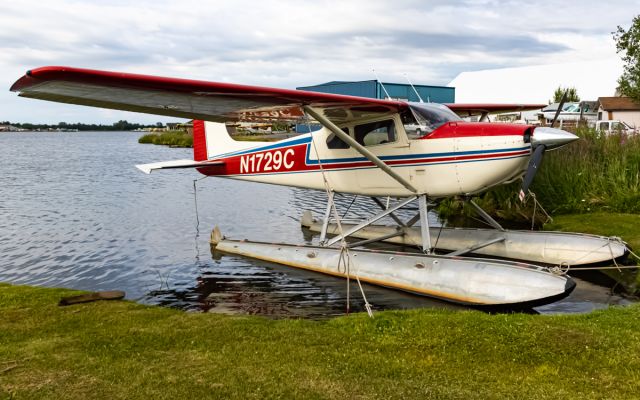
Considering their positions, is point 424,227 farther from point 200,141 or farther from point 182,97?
point 200,141

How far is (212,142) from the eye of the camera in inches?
499

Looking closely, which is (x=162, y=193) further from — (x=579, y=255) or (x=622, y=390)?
(x=622, y=390)

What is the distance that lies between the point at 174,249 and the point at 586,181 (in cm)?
1008

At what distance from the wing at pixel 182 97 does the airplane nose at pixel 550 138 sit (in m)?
2.14

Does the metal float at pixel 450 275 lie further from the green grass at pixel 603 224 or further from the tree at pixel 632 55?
the tree at pixel 632 55

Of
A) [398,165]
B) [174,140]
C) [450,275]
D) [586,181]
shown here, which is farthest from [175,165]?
[174,140]

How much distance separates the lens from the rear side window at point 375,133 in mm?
9055

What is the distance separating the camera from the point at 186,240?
12961 millimetres

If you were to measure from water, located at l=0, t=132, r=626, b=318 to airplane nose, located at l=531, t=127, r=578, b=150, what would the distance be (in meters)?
2.37

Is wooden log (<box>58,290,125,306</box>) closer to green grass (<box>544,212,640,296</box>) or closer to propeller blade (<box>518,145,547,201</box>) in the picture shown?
propeller blade (<box>518,145,547,201</box>)

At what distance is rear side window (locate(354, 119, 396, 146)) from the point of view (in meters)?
9.05

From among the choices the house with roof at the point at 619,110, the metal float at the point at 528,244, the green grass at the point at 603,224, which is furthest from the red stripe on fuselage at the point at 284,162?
the house with roof at the point at 619,110

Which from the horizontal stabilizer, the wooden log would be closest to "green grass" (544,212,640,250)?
the horizontal stabilizer

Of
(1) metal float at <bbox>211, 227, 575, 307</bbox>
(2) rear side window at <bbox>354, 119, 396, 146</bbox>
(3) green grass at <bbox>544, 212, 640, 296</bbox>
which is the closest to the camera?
(1) metal float at <bbox>211, 227, 575, 307</bbox>
